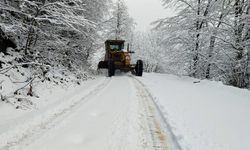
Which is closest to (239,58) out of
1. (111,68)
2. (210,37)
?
(210,37)

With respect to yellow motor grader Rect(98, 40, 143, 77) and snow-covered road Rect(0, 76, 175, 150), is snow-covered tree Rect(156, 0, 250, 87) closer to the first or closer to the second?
yellow motor grader Rect(98, 40, 143, 77)

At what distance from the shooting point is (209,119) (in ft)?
24.8

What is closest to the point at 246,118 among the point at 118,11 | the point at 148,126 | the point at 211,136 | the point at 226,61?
the point at 211,136

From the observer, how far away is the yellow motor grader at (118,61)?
21.4 m

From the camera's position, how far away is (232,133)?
20.9ft

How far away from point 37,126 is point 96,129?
1.17m

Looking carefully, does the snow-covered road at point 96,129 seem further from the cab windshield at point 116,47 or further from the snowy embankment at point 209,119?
the cab windshield at point 116,47

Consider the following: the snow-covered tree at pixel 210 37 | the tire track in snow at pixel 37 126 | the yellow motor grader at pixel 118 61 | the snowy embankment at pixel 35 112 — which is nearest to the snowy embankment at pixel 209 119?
the tire track in snow at pixel 37 126

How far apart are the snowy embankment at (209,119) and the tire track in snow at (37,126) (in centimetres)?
246

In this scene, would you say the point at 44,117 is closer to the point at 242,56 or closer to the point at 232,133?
the point at 232,133

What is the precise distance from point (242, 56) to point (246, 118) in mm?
9449

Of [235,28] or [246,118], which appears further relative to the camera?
[235,28]

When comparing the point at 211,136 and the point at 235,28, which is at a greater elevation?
the point at 235,28

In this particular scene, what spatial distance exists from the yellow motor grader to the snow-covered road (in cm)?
1241
